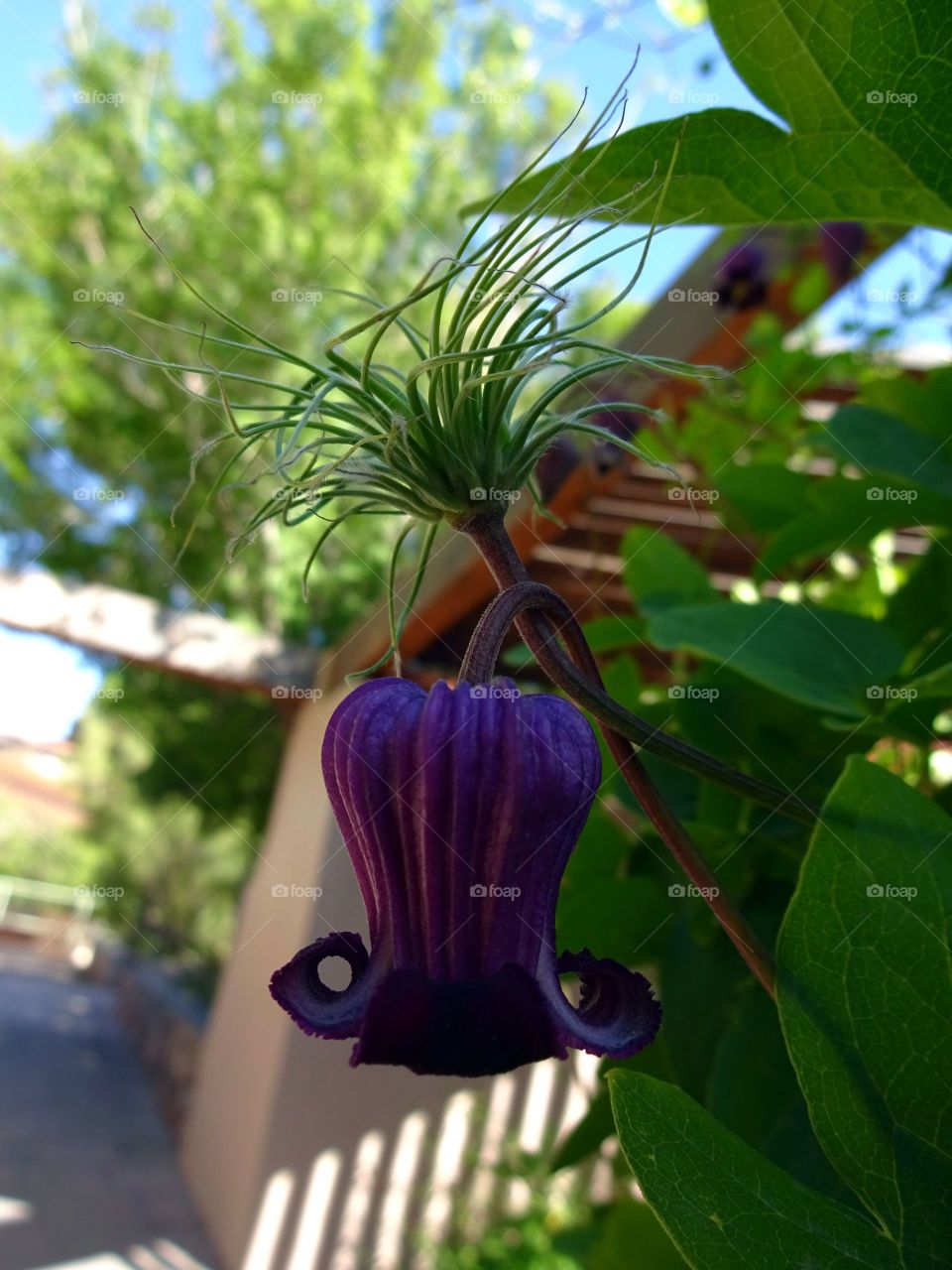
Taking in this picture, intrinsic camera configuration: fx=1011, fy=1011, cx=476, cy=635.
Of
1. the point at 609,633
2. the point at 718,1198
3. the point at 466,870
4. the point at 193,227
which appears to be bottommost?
the point at 718,1198

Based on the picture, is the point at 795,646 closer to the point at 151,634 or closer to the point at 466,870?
the point at 466,870

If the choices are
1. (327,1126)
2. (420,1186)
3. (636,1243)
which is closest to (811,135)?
(636,1243)

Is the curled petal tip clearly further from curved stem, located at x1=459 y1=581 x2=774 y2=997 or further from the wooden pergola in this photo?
the wooden pergola

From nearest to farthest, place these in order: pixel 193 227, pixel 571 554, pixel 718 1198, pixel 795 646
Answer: pixel 718 1198, pixel 795 646, pixel 571 554, pixel 193 227

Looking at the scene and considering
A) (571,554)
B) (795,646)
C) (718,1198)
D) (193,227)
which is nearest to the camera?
(718,1198)

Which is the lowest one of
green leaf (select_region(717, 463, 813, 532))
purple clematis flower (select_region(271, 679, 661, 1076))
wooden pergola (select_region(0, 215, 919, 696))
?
purple clematis flower (select_region(271, 679, 661, 1076))

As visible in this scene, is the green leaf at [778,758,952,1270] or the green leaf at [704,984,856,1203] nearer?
the green leaf at [778,758,952,1270]

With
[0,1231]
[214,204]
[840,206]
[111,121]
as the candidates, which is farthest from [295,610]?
[840,206]

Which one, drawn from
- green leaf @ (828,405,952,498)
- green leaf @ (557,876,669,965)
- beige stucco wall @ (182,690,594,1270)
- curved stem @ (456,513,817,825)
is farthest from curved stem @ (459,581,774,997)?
beige stucco wall @ (182,690,594,1270)
